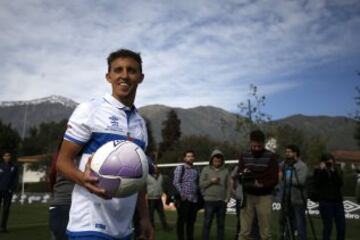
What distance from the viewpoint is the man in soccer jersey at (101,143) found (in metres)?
2.84

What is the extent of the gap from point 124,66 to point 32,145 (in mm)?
102846

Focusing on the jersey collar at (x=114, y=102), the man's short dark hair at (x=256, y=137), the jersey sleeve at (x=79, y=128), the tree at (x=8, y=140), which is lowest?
Answer: the jersey sleeve at (x=79, y=128)

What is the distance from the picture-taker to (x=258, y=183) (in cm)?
867

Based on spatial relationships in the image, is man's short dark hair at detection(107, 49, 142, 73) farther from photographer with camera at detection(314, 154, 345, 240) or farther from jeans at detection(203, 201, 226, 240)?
photographer with camera at detection(314, 154, 345, 240)

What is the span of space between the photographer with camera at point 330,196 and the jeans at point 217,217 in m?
2.15

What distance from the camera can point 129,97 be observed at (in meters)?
3.18

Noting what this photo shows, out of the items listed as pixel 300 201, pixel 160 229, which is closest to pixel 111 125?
pixel 300 201

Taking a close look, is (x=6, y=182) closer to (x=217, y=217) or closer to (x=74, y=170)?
(x=217, y=217)

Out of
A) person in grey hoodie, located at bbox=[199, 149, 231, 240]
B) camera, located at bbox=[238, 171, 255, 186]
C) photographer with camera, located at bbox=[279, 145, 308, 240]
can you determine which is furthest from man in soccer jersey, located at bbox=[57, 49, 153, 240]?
person in grey hoodie, located at bbox=[199, 149, 231, 240]

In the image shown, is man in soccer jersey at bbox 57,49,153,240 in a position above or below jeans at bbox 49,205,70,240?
above

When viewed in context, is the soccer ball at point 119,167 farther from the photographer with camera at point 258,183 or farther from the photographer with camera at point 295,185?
the photographer with camera at point 295,185

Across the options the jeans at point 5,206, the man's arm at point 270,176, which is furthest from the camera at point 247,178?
the jeans at point 5,206

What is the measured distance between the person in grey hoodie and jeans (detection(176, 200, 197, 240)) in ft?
1.16

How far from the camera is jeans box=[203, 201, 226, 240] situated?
407 inches
